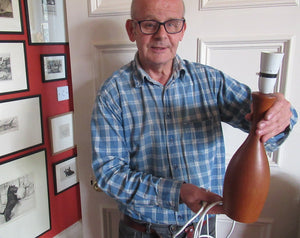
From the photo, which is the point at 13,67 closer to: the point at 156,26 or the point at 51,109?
the point at 51,109

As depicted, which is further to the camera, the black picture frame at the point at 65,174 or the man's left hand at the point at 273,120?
the black picture frame at the point at 65,174

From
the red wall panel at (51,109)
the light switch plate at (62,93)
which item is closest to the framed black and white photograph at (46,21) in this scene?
the red wall panel at (51,109)

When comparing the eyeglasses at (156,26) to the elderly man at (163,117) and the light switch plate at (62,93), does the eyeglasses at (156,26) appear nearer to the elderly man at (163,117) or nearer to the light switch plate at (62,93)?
the elderly man at (163,117)

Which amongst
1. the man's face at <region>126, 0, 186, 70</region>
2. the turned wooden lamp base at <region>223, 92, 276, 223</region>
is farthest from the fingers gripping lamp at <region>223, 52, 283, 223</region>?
the man's face at <region>126, 0, 186, 70</region>

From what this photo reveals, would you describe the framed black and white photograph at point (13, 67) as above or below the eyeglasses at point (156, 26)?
below

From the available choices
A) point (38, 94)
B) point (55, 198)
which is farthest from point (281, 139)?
point (55, 198)

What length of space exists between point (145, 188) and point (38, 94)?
0.74 metres

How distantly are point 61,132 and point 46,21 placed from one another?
0.52 meters

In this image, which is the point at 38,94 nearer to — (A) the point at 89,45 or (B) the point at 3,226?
(A) the point at 89,45

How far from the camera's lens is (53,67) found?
1.31 m

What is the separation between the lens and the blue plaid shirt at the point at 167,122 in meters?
0.89

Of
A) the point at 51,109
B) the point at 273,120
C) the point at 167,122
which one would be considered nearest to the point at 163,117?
the point at 167,122

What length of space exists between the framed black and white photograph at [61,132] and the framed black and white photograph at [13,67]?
0.71 ft

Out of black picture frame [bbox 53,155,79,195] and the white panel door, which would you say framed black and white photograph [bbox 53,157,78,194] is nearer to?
black picture frame [bbox 53,155,79,195]
